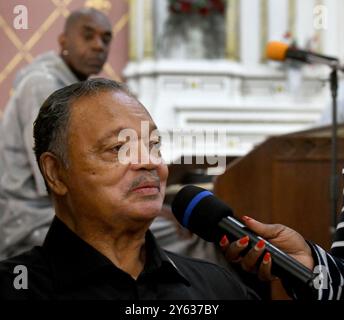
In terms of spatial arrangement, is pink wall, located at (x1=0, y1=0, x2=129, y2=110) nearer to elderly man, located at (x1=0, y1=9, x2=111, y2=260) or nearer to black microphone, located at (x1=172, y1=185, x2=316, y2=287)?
elderly man, located at (x1=0, y1=9, x2=111, y2=260)

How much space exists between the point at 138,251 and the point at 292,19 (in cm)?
528

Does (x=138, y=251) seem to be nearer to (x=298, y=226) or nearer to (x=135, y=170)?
(x=135, y=170)

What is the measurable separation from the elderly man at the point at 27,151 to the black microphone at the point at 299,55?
62 centimetres

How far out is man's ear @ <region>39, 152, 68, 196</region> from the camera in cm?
117

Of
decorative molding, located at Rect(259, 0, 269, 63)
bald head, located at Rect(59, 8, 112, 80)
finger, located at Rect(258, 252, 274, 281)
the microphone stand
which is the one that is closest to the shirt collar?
finger, located at Rect(258, 252, 274, 281)

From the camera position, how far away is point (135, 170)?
1.08 metres

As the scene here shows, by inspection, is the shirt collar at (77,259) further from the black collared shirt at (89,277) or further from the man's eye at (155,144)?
the man's eye at (155,144)

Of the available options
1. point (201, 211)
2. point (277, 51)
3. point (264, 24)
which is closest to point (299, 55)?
point (277, 51)

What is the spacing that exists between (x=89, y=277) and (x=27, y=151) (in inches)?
52.3

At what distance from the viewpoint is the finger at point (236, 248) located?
0.94m

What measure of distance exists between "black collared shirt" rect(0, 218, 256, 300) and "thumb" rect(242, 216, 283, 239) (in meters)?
0.18

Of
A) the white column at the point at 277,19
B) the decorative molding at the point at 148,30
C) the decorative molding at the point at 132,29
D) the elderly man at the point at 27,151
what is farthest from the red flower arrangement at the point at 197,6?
the elderly man at the point at 27,151

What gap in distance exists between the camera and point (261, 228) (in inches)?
38.7
